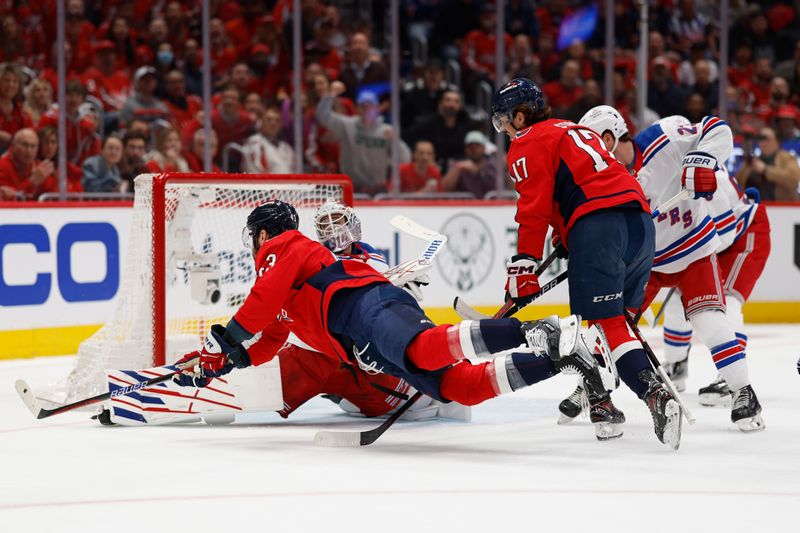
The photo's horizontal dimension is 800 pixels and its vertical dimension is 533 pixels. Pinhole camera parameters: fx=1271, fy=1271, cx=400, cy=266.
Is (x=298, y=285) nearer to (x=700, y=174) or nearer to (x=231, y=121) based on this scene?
(x=700, y=174)

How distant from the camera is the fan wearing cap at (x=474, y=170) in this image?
7.97 metres

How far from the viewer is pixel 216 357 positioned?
3740mm

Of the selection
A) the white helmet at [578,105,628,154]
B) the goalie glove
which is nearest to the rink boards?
the goalie glove

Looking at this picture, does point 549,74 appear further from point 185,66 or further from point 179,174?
point 179,174

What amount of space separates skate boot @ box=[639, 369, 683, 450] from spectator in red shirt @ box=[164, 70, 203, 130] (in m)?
4.19

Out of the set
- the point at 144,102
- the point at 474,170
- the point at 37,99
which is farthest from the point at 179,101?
the point at 474,170

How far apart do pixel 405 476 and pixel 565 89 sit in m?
5.86

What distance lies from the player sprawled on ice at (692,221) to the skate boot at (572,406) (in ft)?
1.49

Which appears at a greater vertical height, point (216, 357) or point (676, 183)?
point (676, 183)

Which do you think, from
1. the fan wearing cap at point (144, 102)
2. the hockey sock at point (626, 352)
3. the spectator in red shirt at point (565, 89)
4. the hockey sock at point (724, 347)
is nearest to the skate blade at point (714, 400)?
the hockey sock at point (724, 347)

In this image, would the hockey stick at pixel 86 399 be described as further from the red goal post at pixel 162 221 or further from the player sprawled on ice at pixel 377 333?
the red goal post at pixel 162 221

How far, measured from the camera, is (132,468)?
344cm

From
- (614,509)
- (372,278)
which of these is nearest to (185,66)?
(372,278)

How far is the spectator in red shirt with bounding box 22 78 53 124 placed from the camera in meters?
6.62
